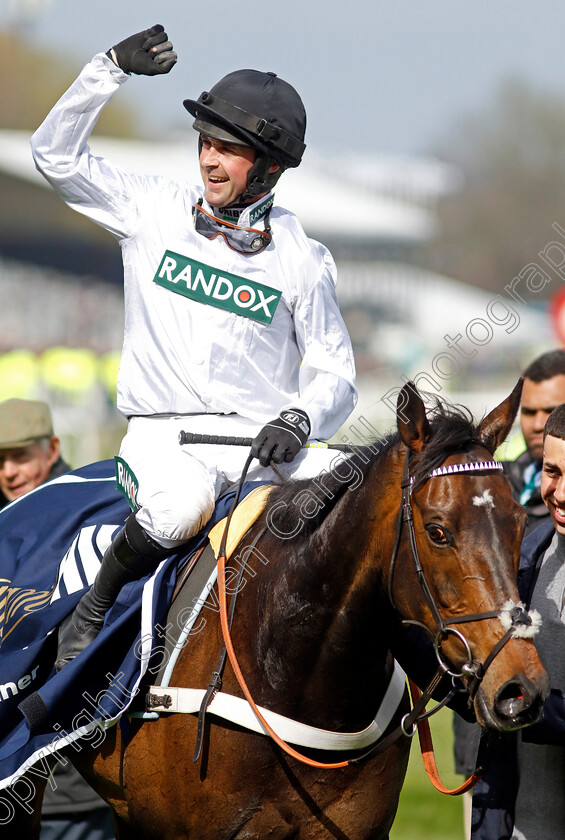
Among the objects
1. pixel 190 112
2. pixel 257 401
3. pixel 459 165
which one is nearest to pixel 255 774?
pixel 257 401

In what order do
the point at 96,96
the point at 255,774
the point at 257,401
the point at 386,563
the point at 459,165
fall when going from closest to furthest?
the point at 386,563, the point at 255,774, the point at 96,96, the point at 257,401, the point at 459,165

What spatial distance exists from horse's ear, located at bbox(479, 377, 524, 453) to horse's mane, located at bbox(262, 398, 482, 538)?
0.04 meters

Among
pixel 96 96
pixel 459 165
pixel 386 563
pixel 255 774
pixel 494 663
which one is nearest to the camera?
pixel 494 663

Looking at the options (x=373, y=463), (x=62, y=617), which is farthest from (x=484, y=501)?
(x=62, y=617)

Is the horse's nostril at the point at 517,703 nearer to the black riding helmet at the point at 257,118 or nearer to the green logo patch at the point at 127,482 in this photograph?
the green logo patch at the point at 127,482

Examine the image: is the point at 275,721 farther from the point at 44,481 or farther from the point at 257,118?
the point at 44,481

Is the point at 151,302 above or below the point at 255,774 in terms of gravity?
above

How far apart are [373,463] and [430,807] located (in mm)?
3400

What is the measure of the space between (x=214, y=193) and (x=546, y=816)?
2.20 m

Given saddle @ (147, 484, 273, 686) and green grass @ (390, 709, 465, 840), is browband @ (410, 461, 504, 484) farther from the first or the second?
green grass @ (390, 709, 465, 840)

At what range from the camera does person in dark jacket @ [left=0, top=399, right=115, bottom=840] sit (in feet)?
15.2

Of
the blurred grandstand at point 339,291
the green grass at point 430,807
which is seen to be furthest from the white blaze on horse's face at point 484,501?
the blurred grandstand at point 339,291

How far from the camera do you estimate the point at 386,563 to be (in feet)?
8.95

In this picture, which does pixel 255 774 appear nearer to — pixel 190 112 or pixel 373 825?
pixel 373 825
